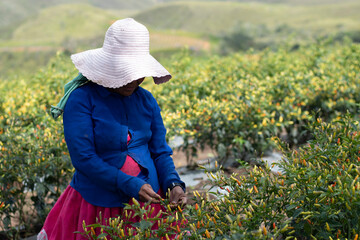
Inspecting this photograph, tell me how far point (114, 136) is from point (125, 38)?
0.46m

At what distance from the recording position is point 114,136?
6.17 ft

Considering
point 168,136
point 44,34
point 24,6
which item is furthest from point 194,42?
point 24,6

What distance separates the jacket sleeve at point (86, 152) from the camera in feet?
5.84

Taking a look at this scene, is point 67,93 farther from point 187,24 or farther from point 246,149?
point 187,24

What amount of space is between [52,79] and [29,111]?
1.29 meters

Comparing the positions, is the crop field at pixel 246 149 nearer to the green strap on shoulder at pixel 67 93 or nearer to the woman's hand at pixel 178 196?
the woman's hand at pixel 178 196

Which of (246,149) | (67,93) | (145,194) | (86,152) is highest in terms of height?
(67,93)

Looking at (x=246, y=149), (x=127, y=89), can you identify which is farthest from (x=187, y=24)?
(x=127, y=89)

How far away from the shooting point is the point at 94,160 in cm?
180

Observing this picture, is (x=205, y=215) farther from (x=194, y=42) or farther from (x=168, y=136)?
(x=194, y=42)

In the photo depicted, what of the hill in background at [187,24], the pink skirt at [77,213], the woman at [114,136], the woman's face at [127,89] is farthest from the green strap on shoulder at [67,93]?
the hill in background at [187,24]

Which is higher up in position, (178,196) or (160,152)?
(160,152)

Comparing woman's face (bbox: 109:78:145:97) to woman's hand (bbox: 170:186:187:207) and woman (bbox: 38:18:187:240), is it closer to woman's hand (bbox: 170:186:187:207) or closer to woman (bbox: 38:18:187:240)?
woman (bbox: 38:18:187:240)

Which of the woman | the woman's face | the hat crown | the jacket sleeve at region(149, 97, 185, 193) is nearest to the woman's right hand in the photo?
the woman
